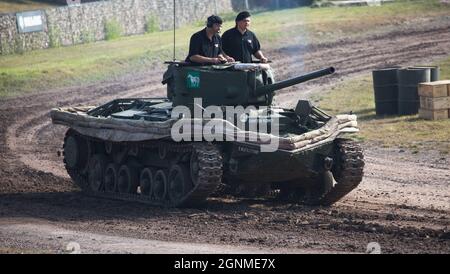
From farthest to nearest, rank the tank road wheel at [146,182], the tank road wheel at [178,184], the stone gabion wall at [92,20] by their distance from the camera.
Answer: the stone gabion wall at [92,20]
the tank road wheel at [146,182]
the tank road wheel at [178,184]

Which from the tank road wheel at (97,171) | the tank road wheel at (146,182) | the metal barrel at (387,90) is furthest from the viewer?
the metal barrel at (387,90)

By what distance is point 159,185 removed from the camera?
1931 centimetres

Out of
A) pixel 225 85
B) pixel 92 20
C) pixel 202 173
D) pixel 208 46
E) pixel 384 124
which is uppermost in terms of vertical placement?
pixel 208 46

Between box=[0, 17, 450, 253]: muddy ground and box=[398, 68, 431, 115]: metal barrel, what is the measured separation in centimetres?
277

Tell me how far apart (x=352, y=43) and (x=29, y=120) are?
13.5 meters

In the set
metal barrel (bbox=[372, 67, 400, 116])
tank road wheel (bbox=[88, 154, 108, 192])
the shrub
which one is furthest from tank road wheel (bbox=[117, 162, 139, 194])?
the shrub

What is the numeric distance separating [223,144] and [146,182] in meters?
2.06

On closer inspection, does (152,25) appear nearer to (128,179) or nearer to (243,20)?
(128,179)

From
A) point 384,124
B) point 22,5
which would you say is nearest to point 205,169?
point 384,124

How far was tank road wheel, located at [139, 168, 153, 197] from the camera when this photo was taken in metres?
19.7

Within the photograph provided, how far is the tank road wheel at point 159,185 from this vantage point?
62.8ft

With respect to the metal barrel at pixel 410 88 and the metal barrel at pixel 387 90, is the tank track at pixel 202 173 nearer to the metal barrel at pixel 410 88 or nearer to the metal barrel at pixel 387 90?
the metal barrel at pixel 410 88

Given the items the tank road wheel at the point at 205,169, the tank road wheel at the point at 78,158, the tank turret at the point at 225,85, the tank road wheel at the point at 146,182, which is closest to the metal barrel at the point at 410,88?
the tank turret at the point at 225,85

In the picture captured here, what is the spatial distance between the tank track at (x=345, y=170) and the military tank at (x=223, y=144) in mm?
16
